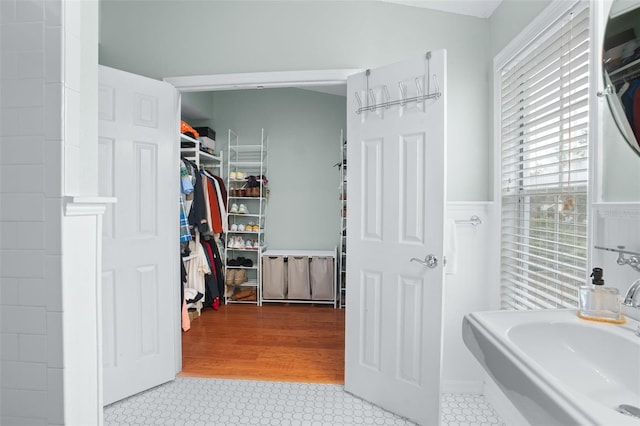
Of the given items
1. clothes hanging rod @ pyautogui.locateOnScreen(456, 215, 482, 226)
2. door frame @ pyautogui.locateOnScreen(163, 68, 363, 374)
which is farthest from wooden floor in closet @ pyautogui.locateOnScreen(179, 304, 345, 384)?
door frame @ pyautogui.locateOnScreen(163, 68, 363, 374)

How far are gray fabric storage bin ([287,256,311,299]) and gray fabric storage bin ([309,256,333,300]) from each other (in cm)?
8

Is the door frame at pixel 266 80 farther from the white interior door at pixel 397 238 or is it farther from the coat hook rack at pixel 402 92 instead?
the coat hook rack at pixel 402 92

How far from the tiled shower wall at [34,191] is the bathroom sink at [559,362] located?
1.23 meters

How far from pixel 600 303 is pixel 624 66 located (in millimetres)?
659

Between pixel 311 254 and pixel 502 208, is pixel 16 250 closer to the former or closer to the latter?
pixel 502 208

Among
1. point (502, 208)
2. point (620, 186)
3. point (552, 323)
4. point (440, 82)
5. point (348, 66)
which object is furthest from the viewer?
point (348, 66)

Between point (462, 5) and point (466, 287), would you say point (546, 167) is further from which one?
point (462, 5)

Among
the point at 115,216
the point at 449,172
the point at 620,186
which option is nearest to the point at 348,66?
the point at 449,172

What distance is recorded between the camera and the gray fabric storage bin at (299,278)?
397cm

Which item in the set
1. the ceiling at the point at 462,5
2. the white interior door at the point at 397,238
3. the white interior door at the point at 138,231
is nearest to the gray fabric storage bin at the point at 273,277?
the white interior door at the point at 138,231

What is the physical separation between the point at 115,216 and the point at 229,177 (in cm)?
220

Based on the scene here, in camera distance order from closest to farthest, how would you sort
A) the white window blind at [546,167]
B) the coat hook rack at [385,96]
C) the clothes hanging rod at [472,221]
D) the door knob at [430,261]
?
the white window blind at [546,167] → the door knob at [430,261] → the coat hook rack at [385,96] → the clothes hanging rod at [472,221]

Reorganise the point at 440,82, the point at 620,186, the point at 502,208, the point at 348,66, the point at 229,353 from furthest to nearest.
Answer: the point at 229,353 < the point at 348,66 < the point at 502,208 < the point at 440,82 < the point at 620,186

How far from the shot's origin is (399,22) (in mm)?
2113
